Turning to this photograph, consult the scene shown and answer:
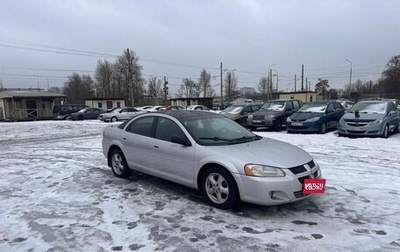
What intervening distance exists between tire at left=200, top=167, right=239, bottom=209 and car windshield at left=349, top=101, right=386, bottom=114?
10456mm

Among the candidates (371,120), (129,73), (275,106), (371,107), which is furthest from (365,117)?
(129,73)

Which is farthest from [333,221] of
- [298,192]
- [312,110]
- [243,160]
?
[312,110]

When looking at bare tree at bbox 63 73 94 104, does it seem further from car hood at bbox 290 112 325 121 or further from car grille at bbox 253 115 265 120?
car hood at bbox 290 112 325 121

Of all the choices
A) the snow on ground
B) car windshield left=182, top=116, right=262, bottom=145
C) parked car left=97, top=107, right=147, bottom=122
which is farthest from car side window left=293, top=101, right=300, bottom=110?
parked car left=97, top=107, right=147, bottom=122

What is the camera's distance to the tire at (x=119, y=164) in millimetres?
6798

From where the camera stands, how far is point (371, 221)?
4.50 m

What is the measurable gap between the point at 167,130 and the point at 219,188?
1521 mm

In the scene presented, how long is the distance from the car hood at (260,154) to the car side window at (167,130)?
2.52 feet

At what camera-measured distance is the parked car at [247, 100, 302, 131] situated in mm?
16578

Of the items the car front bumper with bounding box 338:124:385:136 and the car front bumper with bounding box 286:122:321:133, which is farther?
the car front bumper with bounding box 286:122:321:133

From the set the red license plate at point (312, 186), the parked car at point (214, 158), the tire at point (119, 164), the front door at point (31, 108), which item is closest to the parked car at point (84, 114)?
the front door at point (31, 108)

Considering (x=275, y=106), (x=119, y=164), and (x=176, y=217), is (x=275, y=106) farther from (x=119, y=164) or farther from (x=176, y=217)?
(x=176, y=217)

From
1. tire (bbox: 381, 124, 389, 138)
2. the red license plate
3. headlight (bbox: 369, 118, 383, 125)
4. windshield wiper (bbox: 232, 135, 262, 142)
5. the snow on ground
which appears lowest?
the snow on ground

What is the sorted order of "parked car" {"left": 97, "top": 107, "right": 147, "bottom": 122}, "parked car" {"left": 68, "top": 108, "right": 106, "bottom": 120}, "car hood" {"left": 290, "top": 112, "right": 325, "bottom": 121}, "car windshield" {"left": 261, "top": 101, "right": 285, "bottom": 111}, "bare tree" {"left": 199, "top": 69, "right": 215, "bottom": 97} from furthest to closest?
"bare tree" {"left": 199, "top": 69, "right": 215, "bottom": 97}, "parked car" {"left": 68, "top": 108, "right": 106, "bottom": 120}, "parked car" {"left": 97, "top": 107, "right": 147, "bottom": 122}, "car windshield" {"left": 261, "top": 101, "right": 285, "bottom": 111}, "car hood" {"left": 290, "top": 112, "right": 325, "bottom": 121}
